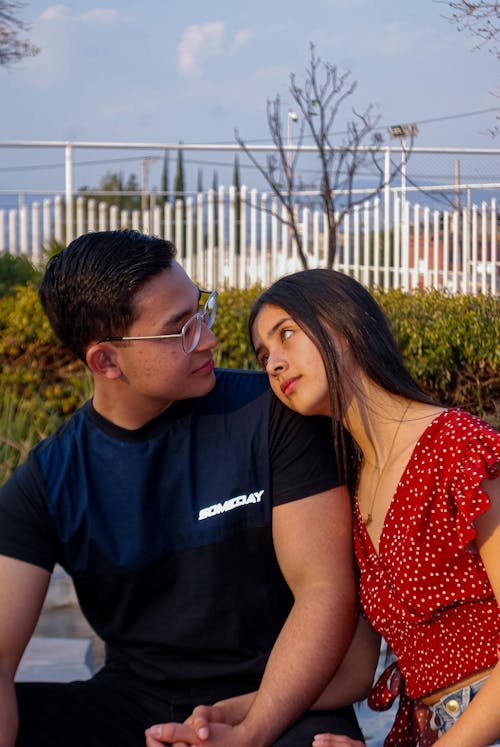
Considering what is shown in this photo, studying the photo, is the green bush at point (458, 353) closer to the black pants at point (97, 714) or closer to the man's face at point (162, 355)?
the man's face at point (162, 355)

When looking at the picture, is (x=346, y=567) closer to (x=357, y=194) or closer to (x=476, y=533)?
(x=476, y=533)

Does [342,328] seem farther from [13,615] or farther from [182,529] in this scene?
[13,615]

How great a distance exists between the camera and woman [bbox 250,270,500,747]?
83.8 inches

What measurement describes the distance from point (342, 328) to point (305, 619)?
2.14ft

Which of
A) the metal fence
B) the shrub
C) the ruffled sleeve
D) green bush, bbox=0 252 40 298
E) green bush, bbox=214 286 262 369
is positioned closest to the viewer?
the ruffled sleeve

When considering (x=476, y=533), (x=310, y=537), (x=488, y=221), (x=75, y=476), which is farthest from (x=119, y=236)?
(x=488, y=221)

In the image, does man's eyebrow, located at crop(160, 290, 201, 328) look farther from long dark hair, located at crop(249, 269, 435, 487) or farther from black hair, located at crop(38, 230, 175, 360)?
long dark hair, located at crop(249, 269, 435, 487)

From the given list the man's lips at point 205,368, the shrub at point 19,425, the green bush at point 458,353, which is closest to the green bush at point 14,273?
the shrub at point 19,425

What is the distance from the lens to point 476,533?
2.14m

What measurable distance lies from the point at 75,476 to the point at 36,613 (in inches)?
13.1

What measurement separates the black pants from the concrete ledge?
124cm

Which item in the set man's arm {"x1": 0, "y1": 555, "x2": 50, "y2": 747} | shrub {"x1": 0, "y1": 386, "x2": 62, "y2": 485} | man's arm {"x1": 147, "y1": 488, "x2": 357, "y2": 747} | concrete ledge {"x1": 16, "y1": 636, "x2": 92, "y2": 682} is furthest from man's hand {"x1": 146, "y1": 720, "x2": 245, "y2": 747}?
shrub {"x1": 0, "y1": 386, "x2": 62, "y2": 485}

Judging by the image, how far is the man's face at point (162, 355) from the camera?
2541mm

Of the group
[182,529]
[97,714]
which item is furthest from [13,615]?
[182,529]
